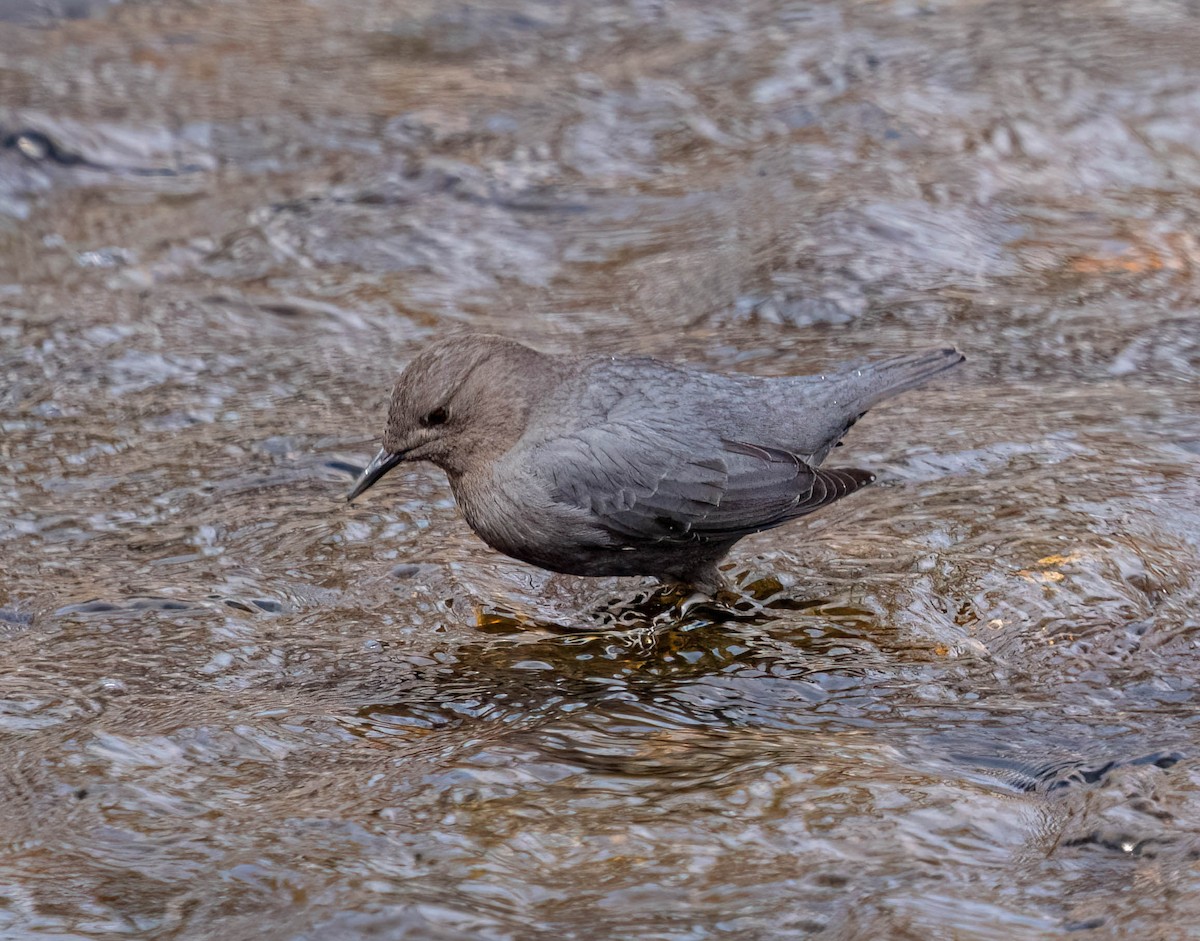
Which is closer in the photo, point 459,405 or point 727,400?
point 459,405

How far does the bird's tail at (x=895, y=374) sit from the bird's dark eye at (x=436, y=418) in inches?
48.3

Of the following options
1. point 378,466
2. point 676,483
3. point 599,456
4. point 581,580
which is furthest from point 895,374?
point 378,466

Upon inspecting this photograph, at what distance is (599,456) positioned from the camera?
4.17 metres

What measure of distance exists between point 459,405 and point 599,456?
42cm

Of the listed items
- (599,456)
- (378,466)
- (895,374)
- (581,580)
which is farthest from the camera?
(581,580)

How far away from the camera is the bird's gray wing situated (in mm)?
4152

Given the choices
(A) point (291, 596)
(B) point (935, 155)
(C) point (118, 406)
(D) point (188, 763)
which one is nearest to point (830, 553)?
(A) point (291, 596)

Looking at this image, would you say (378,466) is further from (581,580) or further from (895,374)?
(895,374)

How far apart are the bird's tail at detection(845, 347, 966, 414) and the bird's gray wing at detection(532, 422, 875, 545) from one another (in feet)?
1.13

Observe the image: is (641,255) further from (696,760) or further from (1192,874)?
(1192,874)

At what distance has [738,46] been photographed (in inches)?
359

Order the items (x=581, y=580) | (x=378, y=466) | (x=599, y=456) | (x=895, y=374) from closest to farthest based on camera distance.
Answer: (x=599, y=456) < (x=378, y=466) < (x=895, y=374) < (x=581, y=580)

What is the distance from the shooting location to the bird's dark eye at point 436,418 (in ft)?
13.9

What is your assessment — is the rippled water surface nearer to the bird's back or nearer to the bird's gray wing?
the bird's gray wing
